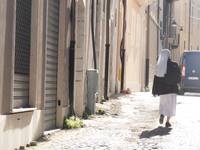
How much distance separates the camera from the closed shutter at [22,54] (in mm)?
6551

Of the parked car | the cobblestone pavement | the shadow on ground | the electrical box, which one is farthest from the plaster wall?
the shadow on ground

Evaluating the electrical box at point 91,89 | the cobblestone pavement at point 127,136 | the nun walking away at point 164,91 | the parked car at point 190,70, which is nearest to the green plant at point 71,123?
the cobblestone pavement at point 127,136

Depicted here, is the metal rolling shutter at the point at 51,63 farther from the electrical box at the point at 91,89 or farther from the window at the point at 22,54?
the electrical box at the point at 91,89

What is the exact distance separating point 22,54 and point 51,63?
1.97 meters

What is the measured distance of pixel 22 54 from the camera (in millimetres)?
6797

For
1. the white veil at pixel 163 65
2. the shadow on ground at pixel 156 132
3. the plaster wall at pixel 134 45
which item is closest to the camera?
the shadow on ground at pixel 156 132

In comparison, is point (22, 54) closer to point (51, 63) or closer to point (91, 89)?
point (51, 63)

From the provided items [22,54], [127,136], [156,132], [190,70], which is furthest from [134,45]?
[22,54]

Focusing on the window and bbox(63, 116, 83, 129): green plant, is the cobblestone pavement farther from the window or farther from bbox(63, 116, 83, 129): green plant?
the window

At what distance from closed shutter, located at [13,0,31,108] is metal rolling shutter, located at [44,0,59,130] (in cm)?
141

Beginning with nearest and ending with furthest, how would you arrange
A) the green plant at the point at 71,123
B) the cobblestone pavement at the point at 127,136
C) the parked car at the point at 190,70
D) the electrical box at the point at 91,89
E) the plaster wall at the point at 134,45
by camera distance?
1. the cobblestone pavement at the point at 127,136
2. the green plant at the point at 71,123
3. the electrical box at the point at 91,89
4. the parked car at the point at 190,70
5. the plaster wall at the point at 134,45

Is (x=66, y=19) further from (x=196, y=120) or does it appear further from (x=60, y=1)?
(x=196, y=120)

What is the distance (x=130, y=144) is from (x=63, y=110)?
2.69 m

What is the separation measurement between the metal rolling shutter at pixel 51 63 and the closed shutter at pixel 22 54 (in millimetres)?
1414
